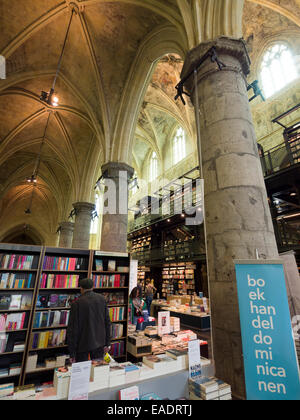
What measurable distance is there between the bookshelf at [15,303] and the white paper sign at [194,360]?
2.74 metres

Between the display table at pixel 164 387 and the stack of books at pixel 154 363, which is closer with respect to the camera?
the display table at pixel 164 387

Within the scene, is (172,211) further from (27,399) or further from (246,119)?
(27,399)

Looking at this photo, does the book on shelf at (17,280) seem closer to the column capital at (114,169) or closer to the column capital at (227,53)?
the column capital at (227,53)

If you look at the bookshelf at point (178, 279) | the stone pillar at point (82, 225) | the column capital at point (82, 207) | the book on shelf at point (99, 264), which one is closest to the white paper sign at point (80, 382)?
the book on shelf at point (99, 264)

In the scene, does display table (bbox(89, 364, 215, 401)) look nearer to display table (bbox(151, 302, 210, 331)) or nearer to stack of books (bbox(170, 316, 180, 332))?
stack of books (bbox(170, 316, 180, 332))

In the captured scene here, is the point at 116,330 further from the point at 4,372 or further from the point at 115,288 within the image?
the point at 4,372

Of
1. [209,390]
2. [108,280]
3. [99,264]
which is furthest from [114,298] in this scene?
[209,390]

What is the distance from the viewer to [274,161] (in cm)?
937

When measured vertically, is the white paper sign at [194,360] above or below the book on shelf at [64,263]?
below

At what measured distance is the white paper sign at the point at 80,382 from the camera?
1.79 metres

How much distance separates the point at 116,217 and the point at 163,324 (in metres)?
3.94

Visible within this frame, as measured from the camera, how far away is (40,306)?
3.92 meters

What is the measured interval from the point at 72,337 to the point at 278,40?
1437 cm
